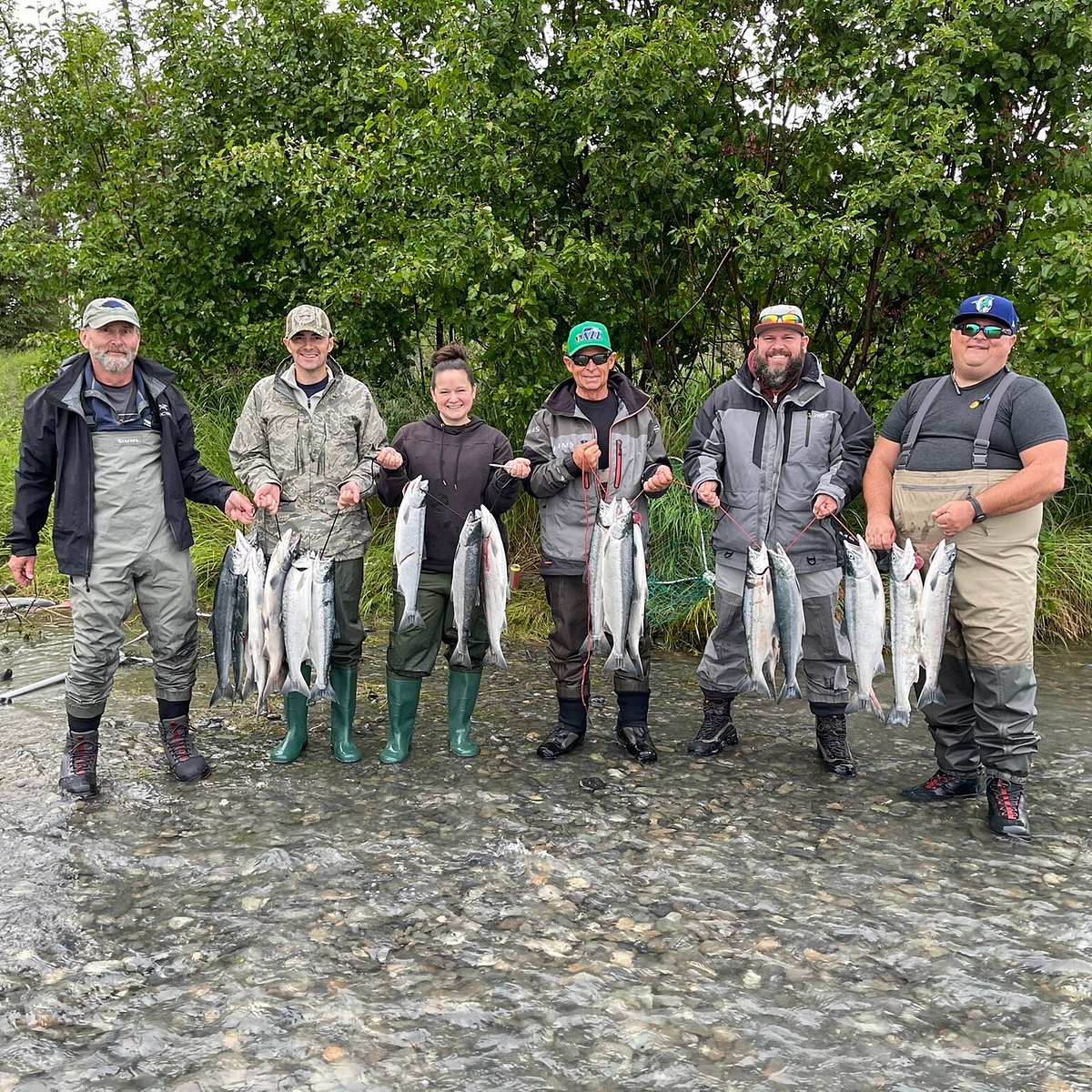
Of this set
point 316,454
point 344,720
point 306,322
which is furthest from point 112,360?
point 344,720

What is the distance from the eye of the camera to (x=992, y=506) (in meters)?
4.50

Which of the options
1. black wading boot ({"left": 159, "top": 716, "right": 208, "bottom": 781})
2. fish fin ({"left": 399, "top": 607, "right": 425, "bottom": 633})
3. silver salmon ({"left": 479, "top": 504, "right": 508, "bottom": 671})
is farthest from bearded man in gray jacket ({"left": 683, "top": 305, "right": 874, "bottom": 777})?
black wading boot ({"left": 159, "top": 716, "right": 208, "bottom": 781})

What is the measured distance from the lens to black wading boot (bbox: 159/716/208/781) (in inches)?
209

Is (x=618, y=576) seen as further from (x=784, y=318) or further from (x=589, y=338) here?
(x=784, y=318)

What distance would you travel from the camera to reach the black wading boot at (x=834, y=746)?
17.8 ft

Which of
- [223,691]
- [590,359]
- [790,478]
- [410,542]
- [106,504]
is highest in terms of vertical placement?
[590,359]

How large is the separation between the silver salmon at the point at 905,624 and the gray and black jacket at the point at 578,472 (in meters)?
1.40

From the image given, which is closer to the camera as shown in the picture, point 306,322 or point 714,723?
point 306,322

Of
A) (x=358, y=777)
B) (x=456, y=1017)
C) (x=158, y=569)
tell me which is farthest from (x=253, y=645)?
(x=456, y=1017)

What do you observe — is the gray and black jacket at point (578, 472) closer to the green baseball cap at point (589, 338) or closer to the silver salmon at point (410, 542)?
the green baseball cap at point (589, 338)

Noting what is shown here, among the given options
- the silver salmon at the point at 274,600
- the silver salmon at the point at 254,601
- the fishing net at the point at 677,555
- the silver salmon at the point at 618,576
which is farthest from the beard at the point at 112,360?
the fishing net at the point at 677,555

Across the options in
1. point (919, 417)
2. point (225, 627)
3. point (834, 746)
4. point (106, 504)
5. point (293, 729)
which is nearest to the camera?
point (919, 417)

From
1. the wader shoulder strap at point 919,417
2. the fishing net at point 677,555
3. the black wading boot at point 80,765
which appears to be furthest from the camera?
the fishing net at point 677,555

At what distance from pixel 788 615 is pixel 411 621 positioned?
76.9 inches
